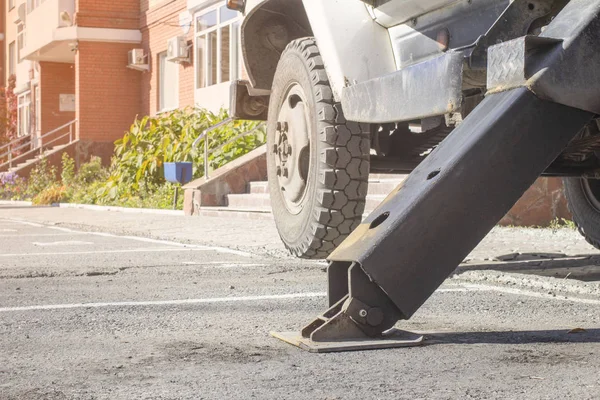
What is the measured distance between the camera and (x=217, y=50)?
2258 cm

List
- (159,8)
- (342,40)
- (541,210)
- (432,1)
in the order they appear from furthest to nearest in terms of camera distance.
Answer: (159,8) → (541,210) → (342,40) → (432,1)

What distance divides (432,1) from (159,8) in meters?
22.8

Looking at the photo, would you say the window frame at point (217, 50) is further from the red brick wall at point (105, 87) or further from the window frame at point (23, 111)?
the window frame at point (23, 111)

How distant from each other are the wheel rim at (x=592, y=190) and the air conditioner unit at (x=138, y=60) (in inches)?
877

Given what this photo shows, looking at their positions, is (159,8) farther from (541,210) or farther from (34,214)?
(541,210)

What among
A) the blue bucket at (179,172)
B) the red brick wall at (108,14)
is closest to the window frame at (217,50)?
the blue bucket at (179,172)

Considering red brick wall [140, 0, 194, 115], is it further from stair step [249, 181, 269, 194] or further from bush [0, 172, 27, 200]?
stair step [249, 181, 269, 194]

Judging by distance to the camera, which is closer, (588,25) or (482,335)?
(588,25)

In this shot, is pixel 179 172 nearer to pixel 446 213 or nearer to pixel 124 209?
pixel 124 209

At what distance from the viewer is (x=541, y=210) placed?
9438mm

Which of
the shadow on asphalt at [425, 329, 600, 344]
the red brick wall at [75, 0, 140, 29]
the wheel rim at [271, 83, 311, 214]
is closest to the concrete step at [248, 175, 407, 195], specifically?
the wheel rim at [271, 83, 311, 214]

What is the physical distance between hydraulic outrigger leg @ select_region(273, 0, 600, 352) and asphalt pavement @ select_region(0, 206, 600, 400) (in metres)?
0.20

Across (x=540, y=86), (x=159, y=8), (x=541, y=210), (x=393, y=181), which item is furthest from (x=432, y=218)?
(x=159, y=8)

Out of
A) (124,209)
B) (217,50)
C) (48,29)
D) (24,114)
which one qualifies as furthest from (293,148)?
(24,114)
